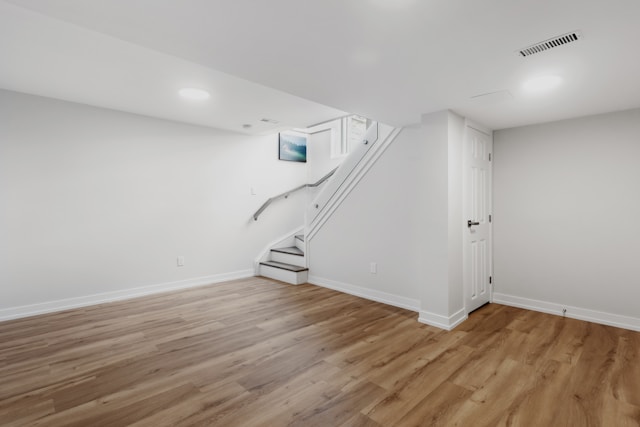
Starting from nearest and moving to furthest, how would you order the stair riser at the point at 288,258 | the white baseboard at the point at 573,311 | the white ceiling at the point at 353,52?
1. the white ceiling at the point at 353,52
2. the white baseboard at the point at 573,311
3. the stair riser at the point at 288,258

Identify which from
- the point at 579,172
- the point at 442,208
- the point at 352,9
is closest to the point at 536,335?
the point at 442,208

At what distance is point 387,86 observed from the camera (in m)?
2.52

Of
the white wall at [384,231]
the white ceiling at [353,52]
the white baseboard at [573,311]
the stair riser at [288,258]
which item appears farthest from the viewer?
the stair riser at [288,258]

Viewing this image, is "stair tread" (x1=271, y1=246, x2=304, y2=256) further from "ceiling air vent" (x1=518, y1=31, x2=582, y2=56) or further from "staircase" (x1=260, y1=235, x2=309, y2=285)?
"ceiling air vent" (x1=518, y1=31, x2=582, y2=56)

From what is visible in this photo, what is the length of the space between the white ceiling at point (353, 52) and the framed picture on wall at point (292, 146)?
236 centimetres

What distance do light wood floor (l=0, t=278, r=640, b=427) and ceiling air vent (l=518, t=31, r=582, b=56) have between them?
7.11 ft

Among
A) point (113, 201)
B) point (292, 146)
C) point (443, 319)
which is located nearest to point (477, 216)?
point (443, 319)

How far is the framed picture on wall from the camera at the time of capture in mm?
5754

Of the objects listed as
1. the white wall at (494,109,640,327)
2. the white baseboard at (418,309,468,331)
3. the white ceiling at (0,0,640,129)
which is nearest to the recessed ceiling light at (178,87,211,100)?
the white ceiling at (0,0,640,129)

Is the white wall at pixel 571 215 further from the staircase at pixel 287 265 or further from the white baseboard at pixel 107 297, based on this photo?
the white baseboard at pixel 107 297

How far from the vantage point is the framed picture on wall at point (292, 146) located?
18.9 ft

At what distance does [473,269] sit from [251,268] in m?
3.46

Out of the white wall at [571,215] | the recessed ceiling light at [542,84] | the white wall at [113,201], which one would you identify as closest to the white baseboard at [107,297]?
the white wall at [113,201]

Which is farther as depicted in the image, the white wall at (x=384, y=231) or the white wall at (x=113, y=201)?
the white wall at (x=384, y=231)
